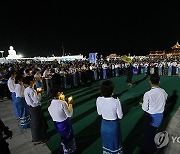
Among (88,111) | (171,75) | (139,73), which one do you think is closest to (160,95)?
(88,111)

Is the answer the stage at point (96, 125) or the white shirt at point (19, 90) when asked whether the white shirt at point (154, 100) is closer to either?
the stage at point (96, 125)

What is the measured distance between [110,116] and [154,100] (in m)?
1.15

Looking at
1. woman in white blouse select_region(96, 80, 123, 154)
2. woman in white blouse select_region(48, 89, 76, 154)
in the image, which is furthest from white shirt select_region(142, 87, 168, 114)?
woman in white blouse select_region(48, 89, 76, 154)

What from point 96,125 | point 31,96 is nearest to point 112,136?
point 31,96

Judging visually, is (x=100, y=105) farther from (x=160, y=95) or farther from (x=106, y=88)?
(x=160, y=95)

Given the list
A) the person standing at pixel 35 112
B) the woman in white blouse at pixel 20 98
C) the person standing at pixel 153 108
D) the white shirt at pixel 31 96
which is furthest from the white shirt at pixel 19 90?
the person standing at pixel 153 108

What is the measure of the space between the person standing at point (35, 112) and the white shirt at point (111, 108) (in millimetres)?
2427

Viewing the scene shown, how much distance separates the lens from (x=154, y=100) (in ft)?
14.7

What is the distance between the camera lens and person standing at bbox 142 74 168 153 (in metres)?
4.49

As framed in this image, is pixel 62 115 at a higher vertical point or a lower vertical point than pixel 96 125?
higher

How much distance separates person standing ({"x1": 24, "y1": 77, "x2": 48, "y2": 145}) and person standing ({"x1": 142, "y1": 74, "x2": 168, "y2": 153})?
285 cm

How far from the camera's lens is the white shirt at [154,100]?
14.6ft

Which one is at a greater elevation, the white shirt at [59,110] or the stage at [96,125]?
the white shirt at [59,110]

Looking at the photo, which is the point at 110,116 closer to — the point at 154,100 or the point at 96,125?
the point at 154,100
